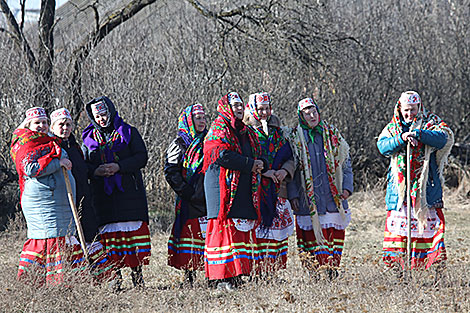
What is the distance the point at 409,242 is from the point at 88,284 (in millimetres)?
2649

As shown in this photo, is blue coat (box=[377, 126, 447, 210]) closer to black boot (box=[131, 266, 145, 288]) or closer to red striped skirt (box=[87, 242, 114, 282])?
black boot (box=[131, 266, 145, 288])

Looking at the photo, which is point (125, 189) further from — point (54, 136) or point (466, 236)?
point (466, 236)

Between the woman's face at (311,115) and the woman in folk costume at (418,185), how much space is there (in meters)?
0.66

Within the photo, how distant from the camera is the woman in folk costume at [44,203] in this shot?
5.33 metres

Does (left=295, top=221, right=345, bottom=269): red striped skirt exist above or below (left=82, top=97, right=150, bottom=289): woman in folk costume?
below

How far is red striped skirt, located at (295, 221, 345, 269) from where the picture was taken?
582 cm

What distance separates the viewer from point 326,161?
→ 19.7ft

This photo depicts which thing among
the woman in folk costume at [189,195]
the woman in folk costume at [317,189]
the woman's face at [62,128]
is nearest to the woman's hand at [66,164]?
the woman's face at [62,128]

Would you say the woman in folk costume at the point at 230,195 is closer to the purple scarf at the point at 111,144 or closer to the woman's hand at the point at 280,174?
the woman's hand at the point at 280,174

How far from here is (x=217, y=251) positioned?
5.61m

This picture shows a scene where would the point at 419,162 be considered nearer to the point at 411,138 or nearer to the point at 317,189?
the point at 411,138

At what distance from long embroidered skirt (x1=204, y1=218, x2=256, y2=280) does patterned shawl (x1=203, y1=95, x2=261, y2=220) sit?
0.36ft

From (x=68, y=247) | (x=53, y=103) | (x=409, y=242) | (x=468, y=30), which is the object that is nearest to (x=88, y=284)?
(x=68, y=247)

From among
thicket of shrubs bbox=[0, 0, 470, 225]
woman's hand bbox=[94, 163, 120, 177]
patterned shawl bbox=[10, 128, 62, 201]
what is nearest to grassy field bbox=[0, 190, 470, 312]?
patterned shawl bbox=[10, 128, 62, 201]
